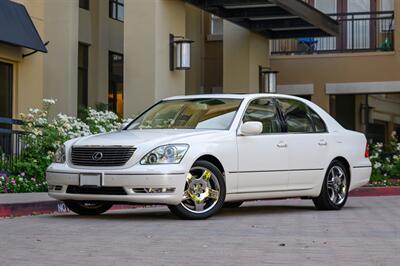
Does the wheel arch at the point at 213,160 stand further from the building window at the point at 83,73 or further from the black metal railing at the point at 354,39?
the black metal railing at the point at 354,39

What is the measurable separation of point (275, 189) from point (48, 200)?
3.24 metres

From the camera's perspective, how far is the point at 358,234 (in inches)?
340

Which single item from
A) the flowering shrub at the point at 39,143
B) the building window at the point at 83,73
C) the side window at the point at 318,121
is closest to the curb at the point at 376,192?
the flowering shrub at the point at 39,143

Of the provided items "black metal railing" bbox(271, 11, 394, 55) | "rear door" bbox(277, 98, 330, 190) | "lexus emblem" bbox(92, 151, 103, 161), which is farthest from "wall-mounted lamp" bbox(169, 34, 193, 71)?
"lexus emblem" bbox(92, 151, 103, 161)

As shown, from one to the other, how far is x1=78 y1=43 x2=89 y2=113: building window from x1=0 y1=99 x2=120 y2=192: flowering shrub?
7.01 meters

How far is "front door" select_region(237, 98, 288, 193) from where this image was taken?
33.4 feet

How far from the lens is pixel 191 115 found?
10625 mm

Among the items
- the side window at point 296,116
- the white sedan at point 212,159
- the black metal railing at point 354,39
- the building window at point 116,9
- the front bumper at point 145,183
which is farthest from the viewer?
the building window at point 116,9

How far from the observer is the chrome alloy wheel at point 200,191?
376 inches

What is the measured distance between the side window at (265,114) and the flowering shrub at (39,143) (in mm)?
4746

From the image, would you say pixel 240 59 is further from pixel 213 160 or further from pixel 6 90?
pixel 213 160

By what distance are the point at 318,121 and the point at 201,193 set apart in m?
2.75

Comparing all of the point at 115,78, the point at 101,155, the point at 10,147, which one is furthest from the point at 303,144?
the point at 115,78

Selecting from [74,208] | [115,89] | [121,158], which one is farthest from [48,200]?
[115,89]
